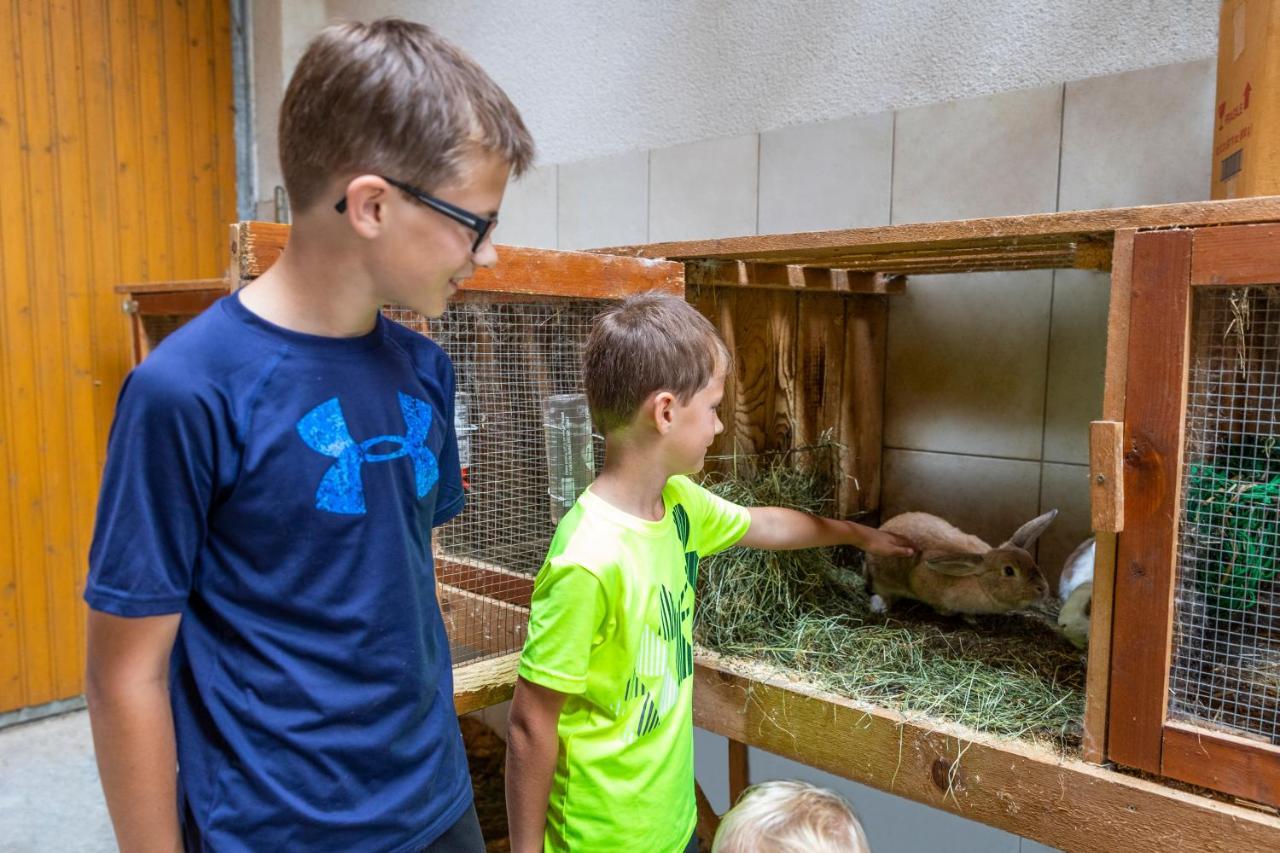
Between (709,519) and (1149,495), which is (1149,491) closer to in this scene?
(1149,495)

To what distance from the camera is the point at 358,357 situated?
2.90ft

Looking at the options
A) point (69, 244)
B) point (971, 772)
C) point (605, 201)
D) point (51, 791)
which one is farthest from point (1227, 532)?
point (69, 244)

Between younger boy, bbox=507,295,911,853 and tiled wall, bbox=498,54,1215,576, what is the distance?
0.84 m

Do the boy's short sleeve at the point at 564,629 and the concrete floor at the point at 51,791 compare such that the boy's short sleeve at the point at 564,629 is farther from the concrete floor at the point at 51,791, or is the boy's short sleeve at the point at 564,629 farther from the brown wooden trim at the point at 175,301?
the concrete floor at the point at 51,791

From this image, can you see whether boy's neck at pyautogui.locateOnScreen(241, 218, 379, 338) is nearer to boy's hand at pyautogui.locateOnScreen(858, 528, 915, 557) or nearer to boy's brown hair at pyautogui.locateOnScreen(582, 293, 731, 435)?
boy's brown hair at pyautogui.locateOnScreen(582, 293, 731, 435)

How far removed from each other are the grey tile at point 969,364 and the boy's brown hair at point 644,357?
1.00 meters

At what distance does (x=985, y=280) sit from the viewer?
2020 mm

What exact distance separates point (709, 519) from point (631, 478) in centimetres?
20

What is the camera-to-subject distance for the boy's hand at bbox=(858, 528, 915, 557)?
5.37 ft

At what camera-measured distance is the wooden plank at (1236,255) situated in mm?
1032

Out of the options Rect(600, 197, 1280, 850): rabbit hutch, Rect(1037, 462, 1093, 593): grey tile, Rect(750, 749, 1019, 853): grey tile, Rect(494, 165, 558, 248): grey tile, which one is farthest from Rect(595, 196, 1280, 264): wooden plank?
Rect(494, 165, 558, 248): grey tile

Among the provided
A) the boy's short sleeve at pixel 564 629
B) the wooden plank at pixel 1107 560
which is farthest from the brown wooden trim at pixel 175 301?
the wooden plank at pixel 1107 560

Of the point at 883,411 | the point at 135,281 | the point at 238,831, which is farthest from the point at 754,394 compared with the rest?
the point at 135,281

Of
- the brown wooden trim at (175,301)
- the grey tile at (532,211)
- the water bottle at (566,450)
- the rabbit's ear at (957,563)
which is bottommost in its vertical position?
the rabbit's ear at (957,563)
